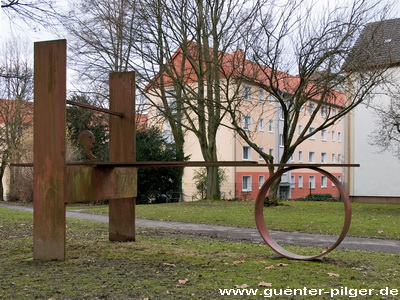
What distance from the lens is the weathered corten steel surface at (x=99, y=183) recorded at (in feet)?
23.5

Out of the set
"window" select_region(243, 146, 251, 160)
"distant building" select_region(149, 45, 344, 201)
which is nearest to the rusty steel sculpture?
"distant building" select_region(149, 45, 344, 201)

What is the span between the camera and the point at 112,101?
9.14m

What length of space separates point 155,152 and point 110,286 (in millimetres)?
24887

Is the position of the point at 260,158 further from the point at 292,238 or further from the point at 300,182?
the point at 292,238

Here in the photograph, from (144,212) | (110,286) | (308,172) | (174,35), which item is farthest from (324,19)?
(308,172)

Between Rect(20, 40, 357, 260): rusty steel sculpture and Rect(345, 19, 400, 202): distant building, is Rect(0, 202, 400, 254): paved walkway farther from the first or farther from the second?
Rect(345, 19, 400, 202): distant building

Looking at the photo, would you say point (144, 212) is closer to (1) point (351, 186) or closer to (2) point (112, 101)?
(2) point (112, 101)

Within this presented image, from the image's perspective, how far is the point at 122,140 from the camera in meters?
9.07

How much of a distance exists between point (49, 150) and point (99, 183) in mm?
1259

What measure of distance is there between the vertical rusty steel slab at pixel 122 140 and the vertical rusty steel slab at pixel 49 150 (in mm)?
2139

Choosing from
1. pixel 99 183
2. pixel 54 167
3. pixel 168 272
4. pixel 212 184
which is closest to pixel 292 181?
pixel 212 184

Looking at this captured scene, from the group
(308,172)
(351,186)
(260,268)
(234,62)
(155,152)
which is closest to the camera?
(260,268)

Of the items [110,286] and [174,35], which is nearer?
[110,286]

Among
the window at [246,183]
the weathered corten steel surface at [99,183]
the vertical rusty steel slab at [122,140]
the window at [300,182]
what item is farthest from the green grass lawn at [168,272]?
the window at [300,182]
